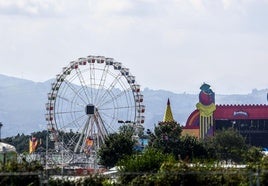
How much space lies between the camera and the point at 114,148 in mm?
126938

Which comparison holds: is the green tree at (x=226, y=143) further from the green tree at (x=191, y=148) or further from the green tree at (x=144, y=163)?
the green tree at (x=144, y=163)

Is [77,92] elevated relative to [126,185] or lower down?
elevated

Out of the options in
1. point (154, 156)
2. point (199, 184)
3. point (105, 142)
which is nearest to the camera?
point (199, 184)

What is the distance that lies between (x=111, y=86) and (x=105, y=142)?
309 inches

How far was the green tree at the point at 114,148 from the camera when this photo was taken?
12643 centimetres

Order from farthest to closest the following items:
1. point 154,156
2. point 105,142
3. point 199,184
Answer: point 105,142 → point 154,156 → point 199,184

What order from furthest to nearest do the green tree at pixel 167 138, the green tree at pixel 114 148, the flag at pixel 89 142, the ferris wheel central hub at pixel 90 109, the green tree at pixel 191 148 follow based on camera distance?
the flag at pixel 89 142 → the green tree at pixel 167 138 → the green tree at pixel 191 148 → the ferris wheel central hub at pixel 90 109 → the green tree at pixel 114 148

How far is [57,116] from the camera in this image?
13275 centimetres

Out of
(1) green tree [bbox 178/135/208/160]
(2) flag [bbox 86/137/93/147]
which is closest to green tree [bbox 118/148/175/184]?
(1) green tree [bbox 178/135/208/160]

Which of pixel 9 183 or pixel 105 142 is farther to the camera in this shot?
pixel 105 142

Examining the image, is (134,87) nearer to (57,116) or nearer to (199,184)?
(57,116)

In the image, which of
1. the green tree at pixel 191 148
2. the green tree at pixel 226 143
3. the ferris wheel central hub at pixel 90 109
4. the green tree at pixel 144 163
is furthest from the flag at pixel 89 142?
the green tree at pixel 144 163

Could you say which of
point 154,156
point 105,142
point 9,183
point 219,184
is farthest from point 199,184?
point 105,142

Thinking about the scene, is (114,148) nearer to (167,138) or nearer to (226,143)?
(167,138)
